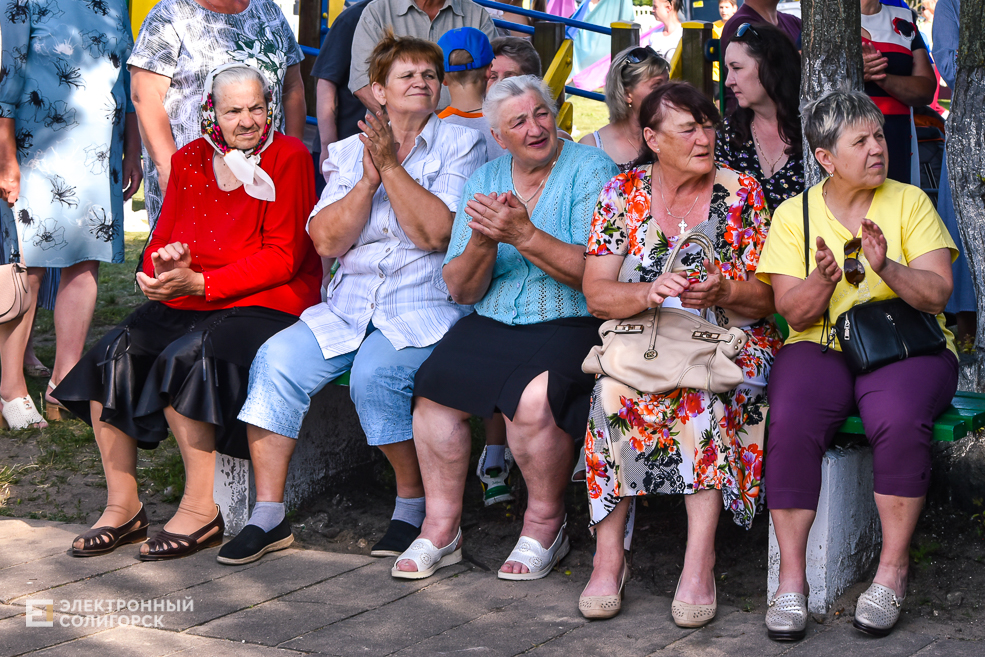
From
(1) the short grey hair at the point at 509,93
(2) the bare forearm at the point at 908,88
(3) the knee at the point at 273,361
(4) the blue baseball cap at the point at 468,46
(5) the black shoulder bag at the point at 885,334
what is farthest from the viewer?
(2) the bare forearm at the point at 908,88

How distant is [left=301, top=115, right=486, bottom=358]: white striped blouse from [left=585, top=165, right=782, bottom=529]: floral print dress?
747 millimetres

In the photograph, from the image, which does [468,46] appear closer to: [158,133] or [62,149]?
[158,133]

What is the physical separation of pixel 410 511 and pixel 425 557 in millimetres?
322

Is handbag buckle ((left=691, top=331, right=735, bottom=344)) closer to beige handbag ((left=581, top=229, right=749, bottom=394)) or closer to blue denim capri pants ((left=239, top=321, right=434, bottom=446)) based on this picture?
beige handbag ((left=581, top=229, right=749, bottom=394))

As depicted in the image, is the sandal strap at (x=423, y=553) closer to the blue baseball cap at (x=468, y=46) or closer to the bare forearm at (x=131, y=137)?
the blue baseball cap at (x=468, y=46)

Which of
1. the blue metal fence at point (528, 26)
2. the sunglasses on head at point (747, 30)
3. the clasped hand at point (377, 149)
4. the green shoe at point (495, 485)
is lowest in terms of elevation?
the green shoe at point (495, 485)

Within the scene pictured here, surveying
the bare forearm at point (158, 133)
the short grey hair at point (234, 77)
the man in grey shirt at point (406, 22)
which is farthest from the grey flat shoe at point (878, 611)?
the bare forearm at point (158, 133)

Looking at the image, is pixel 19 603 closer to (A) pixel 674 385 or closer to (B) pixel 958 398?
(A) pixel 674 385

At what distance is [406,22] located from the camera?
5.10 metres

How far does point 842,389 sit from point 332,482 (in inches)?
87.1

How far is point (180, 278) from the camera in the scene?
3.96 m

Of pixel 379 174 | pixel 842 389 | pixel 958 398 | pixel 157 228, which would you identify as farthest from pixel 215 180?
pixel 958 398

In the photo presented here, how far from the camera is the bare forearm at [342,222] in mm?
3926

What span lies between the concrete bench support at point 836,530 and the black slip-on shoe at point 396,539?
1.28 metres
